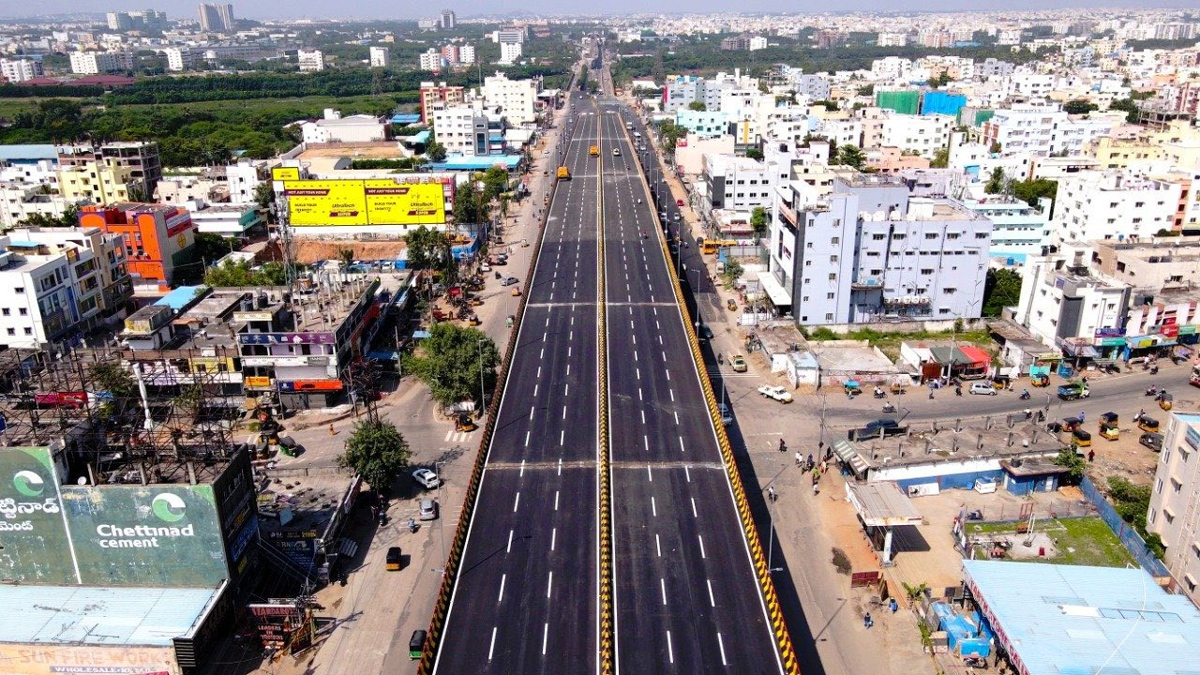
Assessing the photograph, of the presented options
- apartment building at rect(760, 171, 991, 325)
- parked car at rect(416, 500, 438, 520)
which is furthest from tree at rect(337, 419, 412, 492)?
apartment building at rect(760, 171, 991, 325)

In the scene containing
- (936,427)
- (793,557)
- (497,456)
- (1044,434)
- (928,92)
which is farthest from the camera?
(928,92)

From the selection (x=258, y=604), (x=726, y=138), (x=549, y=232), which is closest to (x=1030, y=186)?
(x=726, y=138)

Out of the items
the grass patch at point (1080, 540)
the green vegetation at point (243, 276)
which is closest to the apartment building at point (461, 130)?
the green vegetation at point (243, 276)

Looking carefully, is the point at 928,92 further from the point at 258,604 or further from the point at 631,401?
the point at 258,604

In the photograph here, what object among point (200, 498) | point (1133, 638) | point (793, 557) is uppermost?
point (200, 498)

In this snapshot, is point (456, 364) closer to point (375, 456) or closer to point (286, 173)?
point (375, 456)

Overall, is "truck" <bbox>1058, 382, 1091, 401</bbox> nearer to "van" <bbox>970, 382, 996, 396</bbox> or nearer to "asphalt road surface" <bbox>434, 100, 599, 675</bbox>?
"van" <bbox>970, 382, 996, 396</bbox>

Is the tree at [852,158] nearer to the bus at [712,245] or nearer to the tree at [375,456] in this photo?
the bus at [712,245]
